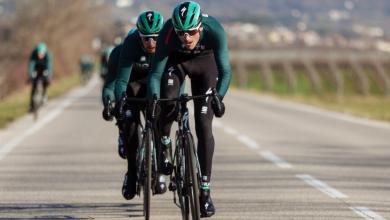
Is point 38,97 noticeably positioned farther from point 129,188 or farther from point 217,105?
point 217,105

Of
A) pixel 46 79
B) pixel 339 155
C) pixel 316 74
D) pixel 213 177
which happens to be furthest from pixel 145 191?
pixel 316 74

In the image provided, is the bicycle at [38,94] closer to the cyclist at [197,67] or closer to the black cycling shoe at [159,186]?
the black cycling shoe at [159,186]

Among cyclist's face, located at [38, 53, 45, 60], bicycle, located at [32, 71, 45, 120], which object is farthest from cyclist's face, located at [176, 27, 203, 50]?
bicycle, located at [32, 71, 45, 120]

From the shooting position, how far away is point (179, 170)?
8461 mm

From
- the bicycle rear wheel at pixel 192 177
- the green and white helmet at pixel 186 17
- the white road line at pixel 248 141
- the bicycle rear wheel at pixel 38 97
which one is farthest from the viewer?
the bicycle rear wheel at pixel 38 97

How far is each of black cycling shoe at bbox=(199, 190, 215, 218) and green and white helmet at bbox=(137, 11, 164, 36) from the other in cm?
148

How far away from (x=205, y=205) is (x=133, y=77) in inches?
75.8

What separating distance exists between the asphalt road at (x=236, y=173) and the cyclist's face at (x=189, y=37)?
1.48m

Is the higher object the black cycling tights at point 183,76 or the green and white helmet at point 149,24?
the green and white helmet at point 149,24

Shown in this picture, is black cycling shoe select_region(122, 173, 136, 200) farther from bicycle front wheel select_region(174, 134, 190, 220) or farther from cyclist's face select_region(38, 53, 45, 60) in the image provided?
cyclist's face select_region(38, 53, 45, 60)

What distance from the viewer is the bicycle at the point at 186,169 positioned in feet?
26.3

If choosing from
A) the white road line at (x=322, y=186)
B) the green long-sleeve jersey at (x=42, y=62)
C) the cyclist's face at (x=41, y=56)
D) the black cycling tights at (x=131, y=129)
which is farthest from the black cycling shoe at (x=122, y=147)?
the cyclist's face at (x=41, y=56)

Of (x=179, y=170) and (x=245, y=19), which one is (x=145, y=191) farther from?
(x=245, y=19)

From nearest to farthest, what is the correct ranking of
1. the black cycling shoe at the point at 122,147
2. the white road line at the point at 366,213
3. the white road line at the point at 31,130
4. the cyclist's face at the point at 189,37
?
the cyclist's face at the point at 189,37
the white road line at the point at 366,213
the black cycling shoe at the point at 122,147
the white road line at the point at 31,130
